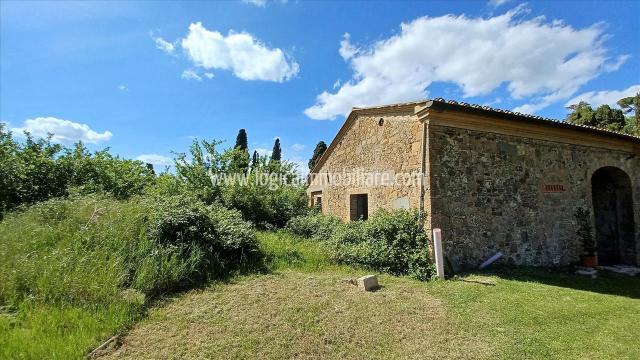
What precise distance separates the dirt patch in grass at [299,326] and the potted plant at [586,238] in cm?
571

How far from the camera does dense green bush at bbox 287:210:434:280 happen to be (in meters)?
6.79

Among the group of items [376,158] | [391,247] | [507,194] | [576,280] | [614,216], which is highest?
[376,158]

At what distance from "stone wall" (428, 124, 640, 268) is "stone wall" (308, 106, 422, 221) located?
2.25 ft

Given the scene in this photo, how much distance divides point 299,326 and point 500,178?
612 cm

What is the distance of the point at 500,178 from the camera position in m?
7.82

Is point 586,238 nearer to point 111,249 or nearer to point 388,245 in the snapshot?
point 388,245

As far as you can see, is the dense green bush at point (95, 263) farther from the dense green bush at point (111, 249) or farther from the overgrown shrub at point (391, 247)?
the overgrown shrub at point (391, 247)

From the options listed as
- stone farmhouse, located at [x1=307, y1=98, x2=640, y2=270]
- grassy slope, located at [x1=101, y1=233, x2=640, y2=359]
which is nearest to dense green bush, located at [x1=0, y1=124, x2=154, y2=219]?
grassy slope, located at [x1=101, y1=233, x2=640, y2=359]

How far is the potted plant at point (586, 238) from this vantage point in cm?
831

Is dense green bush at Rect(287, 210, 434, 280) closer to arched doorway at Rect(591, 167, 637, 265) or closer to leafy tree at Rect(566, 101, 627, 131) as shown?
arched doorway at Rect(591, 167, 637, 265)

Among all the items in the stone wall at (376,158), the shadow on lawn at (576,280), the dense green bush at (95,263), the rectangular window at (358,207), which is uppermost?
the stone wall at (376,158)

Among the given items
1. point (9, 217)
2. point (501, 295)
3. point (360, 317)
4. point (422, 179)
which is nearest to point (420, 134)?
point (422, 179)

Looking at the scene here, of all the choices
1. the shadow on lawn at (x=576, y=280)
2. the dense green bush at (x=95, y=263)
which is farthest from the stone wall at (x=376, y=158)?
the dense green bush at (x=95, y=263)

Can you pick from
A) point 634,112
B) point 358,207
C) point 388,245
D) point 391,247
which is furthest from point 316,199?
point 634,112
